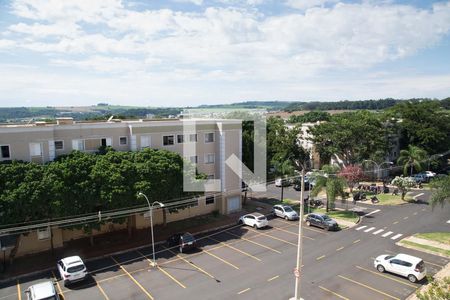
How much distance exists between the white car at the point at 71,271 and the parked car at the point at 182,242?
8.23 metres

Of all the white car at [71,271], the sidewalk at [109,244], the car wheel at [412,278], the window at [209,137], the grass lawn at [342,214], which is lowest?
the grass lawn at [342,214]

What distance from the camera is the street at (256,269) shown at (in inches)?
859

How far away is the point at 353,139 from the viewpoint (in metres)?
59.2

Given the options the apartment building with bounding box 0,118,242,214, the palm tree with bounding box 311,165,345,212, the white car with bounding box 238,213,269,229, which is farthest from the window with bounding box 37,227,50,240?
the palm tree with bounding box 311,165,345,212

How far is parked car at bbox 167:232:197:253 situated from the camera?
28.6 metres

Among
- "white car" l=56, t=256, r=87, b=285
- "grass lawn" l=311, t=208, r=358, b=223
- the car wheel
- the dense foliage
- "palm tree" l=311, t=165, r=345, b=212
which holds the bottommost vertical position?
"grass lawn" l=311, t=208, r=358, b=223

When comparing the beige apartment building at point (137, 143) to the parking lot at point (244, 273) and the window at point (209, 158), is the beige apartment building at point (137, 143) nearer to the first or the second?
the window at point (209, 158)

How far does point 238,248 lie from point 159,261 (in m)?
7.08

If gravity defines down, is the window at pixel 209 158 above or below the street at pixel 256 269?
above

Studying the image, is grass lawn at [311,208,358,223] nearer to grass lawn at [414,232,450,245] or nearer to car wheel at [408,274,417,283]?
grass lawn at [414,232,450,245]

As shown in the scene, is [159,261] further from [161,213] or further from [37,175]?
[37,175]

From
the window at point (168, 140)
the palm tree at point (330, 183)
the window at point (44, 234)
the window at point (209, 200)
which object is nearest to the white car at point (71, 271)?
the window at point (44, 234)

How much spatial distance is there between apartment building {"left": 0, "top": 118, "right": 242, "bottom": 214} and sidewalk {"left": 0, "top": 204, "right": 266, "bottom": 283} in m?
3.20

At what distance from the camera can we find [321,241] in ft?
100
